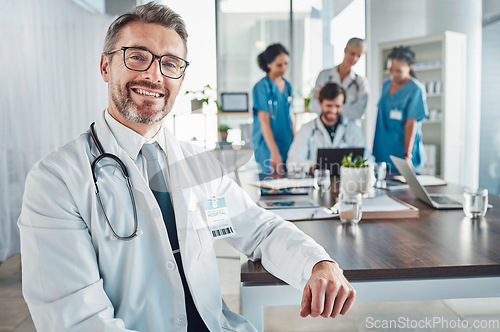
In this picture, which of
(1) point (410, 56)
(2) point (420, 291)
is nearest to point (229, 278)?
(2) point (420, 291)

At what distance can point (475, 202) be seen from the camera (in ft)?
4.54

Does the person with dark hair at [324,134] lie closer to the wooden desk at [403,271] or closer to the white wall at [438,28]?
the wooden desk at [403,271]

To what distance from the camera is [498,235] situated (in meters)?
1.18

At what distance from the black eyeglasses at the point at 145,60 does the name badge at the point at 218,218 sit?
0.38m

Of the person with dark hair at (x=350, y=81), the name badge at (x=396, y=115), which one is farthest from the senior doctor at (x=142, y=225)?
the name badge at (x=396, y=115)

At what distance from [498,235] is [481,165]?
4.36 meters

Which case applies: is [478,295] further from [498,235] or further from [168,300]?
[168,300]

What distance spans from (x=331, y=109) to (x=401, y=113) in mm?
1101

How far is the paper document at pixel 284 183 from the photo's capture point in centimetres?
212

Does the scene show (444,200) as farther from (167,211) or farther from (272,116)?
(272,116)

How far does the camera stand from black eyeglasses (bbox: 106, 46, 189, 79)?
3.70 feet

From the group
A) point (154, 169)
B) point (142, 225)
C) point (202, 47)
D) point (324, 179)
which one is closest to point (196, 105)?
point (202, 47)

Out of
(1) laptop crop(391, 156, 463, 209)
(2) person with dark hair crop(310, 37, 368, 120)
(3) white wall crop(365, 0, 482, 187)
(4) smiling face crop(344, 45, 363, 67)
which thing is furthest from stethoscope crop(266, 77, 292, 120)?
(1) laptop crop(391, 156, 463, 209)

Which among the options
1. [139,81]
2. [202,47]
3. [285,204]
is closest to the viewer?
[139,81]
